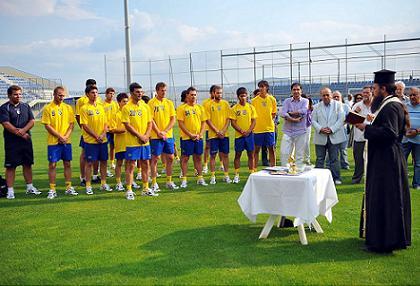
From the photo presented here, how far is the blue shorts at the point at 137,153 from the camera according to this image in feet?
28.1

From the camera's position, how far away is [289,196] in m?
5.60

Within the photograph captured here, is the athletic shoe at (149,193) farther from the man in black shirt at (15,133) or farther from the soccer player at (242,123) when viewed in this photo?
the man in black shirt at (15,133)

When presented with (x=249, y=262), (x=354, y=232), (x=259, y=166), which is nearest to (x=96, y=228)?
(x=249, y=262)

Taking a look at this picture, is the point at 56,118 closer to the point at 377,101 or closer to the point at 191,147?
the point at 191,147

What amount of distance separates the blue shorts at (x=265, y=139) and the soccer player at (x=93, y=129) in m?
3.64

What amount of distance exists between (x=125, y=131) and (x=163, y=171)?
11.3ft

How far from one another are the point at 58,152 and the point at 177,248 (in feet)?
14.1

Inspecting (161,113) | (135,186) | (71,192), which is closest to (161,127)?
(161,113)

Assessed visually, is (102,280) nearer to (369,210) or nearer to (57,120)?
(369,210)

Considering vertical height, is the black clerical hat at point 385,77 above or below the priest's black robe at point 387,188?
above

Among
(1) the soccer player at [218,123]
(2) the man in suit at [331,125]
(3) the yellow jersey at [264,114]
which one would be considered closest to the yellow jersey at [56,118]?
(1) the soccer player at [218,123]

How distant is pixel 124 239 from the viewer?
6.11 m

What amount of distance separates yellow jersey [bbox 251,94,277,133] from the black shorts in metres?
5.17

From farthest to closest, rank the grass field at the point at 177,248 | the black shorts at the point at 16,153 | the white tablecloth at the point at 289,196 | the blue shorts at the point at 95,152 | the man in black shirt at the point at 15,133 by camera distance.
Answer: the blue shorts at the point at 95,152 → the black shorts at the point at 16,153 → the man in black shirt at the point at 15,133 → the white tablecloth at the point at 289,196 → the grass field at the point at 177,248
